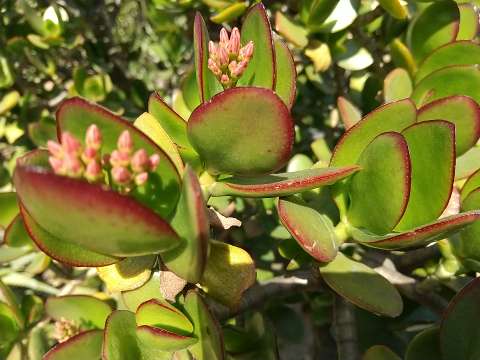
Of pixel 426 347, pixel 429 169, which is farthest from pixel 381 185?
pixel 426 347

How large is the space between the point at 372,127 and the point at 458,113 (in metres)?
0.13

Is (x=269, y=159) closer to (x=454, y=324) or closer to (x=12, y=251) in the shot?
(x=454, y=324)

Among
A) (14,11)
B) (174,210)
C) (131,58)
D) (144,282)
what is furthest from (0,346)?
(131,58)

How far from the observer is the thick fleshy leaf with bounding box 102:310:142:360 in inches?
23.7

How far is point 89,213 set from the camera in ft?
1.35

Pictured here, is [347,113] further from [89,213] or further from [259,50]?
[89,213]

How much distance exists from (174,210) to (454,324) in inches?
16.1

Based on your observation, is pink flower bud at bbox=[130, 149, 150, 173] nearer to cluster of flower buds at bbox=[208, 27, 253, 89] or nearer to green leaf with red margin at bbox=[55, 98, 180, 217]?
green leaf with red margin at bbox=[55, 98, 180, 217]

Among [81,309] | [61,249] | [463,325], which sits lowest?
[81,309]

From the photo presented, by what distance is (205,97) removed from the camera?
606 millimetres

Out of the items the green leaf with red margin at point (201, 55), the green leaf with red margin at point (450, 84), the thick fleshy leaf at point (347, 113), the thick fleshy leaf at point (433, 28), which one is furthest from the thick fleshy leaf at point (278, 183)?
the thick fleshy leaf at point (433, 28)

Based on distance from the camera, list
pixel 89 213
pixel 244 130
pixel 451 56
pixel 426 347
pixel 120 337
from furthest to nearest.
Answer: pixel 451 56
pixel 426 347
pixel 120 337
pixel 244 130
pixel 89 213

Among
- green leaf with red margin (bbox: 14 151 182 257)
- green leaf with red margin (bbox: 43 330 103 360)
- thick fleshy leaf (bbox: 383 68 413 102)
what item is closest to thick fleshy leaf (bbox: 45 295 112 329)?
green leaf with red margin (bbox: 43 330 103 360)

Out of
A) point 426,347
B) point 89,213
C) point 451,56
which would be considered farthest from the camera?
point 451,56
